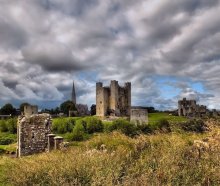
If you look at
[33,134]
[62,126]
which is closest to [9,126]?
[62,126]

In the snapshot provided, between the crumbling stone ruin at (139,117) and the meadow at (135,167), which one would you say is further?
the crumbling stone ruin at (139,117)

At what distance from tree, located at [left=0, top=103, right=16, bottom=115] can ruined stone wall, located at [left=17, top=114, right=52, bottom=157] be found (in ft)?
263

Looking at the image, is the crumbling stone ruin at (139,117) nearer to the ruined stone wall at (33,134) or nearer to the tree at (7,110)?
the ruined stone wall at (33,134)

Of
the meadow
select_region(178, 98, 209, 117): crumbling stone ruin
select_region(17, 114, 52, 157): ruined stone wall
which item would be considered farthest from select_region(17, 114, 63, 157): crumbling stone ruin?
select_region(178, 98, 209, 117): crumbling stone ruin

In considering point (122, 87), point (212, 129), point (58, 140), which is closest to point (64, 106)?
point (122, 87)

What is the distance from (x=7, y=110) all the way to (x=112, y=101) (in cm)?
3081

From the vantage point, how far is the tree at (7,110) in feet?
317

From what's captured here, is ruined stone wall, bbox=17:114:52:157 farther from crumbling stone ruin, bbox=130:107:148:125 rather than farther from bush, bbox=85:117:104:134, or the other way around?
crumbling stone ruin, bbox=130:107:148:125

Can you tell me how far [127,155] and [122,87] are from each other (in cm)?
7811

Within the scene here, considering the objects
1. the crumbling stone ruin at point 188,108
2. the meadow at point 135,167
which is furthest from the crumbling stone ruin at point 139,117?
the meadow at point 135,167

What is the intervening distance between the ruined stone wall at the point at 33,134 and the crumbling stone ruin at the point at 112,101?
212ft

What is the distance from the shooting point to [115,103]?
84.8 metres

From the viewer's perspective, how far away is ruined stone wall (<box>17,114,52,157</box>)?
19.0 m

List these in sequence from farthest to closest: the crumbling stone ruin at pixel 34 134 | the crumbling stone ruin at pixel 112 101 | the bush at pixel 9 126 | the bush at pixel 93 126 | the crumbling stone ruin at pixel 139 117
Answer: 1. the crumbling stone ruin at pixel 112 101
2. the bush at pixel 9 126
3. the bush at pixel 93 126
4. the crumbling stone ruin at pixel 139 117
5. the crumbling stone ruin at pixel 34 134
